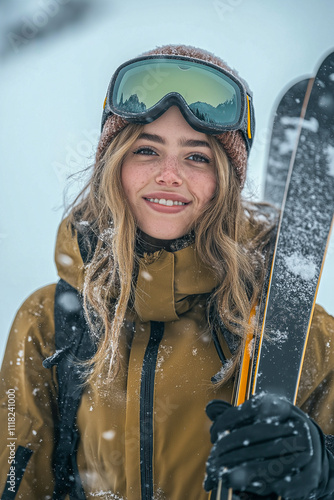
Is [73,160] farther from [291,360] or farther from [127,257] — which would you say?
[291,360]

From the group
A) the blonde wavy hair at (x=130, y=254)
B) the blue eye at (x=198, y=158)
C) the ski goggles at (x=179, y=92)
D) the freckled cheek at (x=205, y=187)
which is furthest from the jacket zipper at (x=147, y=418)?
the ski goggles at (x=179, y=92)

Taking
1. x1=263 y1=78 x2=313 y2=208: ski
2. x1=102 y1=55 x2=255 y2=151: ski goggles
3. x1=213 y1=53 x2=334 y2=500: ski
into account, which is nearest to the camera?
x1=213 y1=53 x2=334 y2=500: ski

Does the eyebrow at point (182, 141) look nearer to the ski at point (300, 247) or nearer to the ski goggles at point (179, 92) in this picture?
the ski goggles at point (179, 92)

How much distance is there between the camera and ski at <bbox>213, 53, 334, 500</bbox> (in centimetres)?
160

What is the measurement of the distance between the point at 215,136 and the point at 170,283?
0.69 metres

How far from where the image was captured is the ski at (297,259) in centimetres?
160

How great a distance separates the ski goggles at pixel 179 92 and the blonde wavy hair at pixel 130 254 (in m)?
0.09

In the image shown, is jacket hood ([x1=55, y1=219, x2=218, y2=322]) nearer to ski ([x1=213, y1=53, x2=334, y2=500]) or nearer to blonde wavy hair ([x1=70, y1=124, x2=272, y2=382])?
blonde wavy hair ([x1=70, y1=124, x2=272, y2=382])

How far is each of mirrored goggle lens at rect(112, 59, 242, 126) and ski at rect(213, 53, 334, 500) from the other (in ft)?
1.18

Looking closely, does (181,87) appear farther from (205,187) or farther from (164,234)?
(164,234)

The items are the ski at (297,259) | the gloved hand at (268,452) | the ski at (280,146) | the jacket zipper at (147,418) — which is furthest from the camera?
the ski at (280,146)

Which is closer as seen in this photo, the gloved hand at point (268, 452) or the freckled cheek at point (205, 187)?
the gloved hand at point (268, 452)

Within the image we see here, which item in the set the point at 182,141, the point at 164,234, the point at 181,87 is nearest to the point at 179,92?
the point at 181,87

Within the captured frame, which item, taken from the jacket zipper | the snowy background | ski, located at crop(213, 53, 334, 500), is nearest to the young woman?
the jacket zipper
